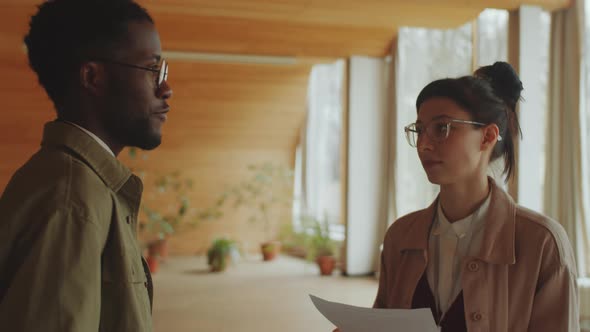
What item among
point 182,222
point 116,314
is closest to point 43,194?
point 116,314

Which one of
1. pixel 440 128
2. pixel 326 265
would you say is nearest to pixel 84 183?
pixel 440 128

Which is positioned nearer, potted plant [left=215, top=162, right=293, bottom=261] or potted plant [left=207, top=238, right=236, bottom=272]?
potted plant [left=207, top=238, right=236, bottom=272]

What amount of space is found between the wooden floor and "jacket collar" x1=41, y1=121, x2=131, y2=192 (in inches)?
148

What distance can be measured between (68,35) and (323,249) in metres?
6.76

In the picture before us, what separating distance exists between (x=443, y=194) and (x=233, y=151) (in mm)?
7968

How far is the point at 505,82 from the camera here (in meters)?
1.71

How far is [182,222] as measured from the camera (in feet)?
30.6

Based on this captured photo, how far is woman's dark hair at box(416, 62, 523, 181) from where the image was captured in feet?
5.42

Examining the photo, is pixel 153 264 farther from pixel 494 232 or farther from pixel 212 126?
pixel 494 232

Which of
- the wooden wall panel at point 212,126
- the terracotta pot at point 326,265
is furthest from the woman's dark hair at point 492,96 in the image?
the wooden wall panel at point 212,126

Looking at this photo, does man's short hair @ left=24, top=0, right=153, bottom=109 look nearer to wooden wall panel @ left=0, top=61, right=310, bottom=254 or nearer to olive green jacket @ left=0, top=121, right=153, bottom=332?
olive green jacket @ left=0, top=121, right=153, bottom=332

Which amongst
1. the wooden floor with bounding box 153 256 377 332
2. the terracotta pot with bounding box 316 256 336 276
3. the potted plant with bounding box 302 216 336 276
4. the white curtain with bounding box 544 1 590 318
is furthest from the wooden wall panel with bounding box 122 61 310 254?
the white curtain with bounding box 544 1 590 318

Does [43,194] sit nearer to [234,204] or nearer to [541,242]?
[541,242]

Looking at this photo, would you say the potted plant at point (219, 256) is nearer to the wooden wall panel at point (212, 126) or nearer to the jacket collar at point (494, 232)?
the wooden wall panel at point (212, 126)
